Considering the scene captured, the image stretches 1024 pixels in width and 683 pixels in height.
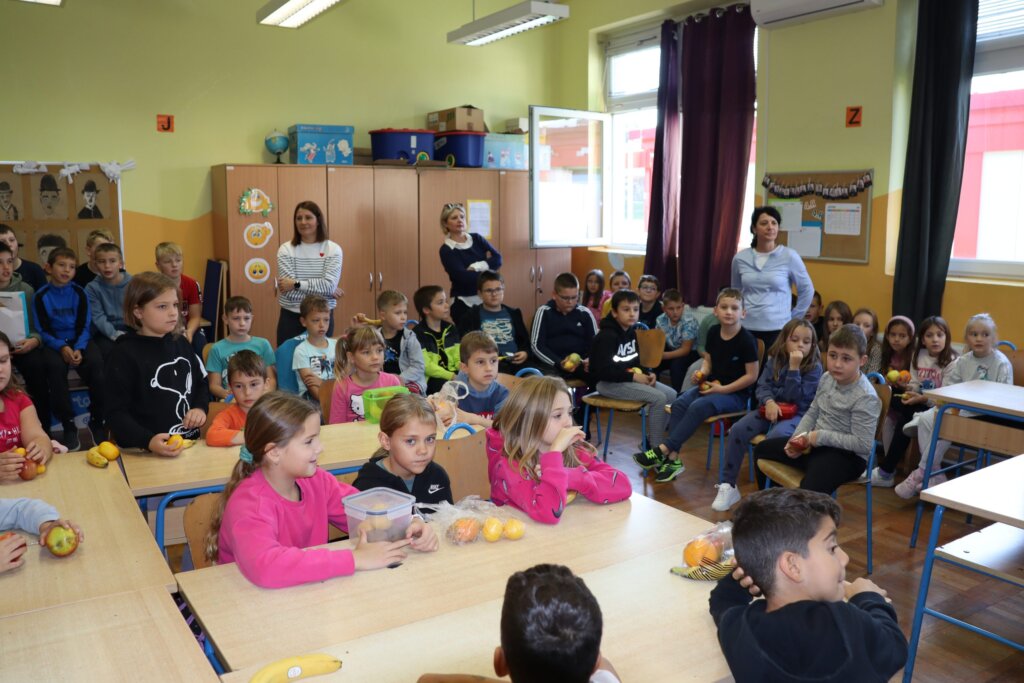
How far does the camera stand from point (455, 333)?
5.38m

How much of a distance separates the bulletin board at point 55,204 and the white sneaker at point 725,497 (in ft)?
15.7

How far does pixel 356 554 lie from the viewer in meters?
2.06

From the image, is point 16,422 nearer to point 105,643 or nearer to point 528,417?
point 105,643

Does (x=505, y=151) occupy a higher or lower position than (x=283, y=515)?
higher

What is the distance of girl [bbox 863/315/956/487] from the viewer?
15.4ft

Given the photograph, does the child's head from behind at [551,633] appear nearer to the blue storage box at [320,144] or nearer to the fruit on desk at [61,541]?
the fruit on desk at [61,541]

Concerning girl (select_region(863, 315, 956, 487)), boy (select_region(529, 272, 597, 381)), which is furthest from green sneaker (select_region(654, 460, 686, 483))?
girl (select_region(863, 315, 956, 487))

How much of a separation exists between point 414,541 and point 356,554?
162mm

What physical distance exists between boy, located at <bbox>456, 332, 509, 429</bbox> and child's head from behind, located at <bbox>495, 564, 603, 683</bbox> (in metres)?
2.61

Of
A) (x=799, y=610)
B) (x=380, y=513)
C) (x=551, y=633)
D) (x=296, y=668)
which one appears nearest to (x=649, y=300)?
(x=380, y=513)

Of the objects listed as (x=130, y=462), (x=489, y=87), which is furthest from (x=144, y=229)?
(x=130, y=462)

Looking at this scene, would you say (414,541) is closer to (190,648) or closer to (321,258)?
(190,648)

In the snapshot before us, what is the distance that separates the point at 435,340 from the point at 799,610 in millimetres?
3886

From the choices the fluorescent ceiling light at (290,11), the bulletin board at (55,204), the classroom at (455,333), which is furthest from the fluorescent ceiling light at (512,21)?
the bulletin board at (55,204)
